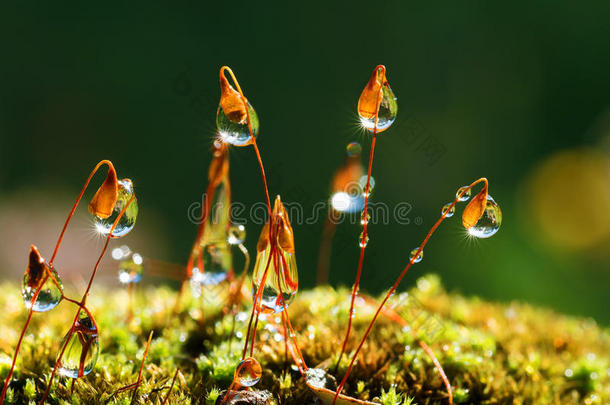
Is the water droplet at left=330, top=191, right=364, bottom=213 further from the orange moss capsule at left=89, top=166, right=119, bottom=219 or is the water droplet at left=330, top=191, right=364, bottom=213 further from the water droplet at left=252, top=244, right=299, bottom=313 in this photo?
the orange moss capsule at left=89, top=166, right=119, bottom=219

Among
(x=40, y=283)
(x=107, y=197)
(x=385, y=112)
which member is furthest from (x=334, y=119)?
(x=40, y=283)

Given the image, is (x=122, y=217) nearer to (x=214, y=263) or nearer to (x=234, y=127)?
(x=234, y=127)

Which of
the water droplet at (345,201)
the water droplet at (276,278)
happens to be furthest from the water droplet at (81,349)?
the water droplet at (345,201)

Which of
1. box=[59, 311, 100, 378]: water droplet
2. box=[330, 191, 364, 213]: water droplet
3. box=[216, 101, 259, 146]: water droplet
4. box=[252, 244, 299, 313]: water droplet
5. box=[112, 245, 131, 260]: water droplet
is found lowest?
box=[59, 311, 100, 378]: water droplet

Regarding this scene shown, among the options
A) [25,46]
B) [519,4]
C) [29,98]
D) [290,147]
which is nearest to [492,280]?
[290,147]

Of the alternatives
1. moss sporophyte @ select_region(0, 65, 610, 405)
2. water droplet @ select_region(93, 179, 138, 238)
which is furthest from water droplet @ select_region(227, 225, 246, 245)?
water droplet @ select_region(93, 179, 138, 238)

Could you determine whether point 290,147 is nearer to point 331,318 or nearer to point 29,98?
point 29,98
